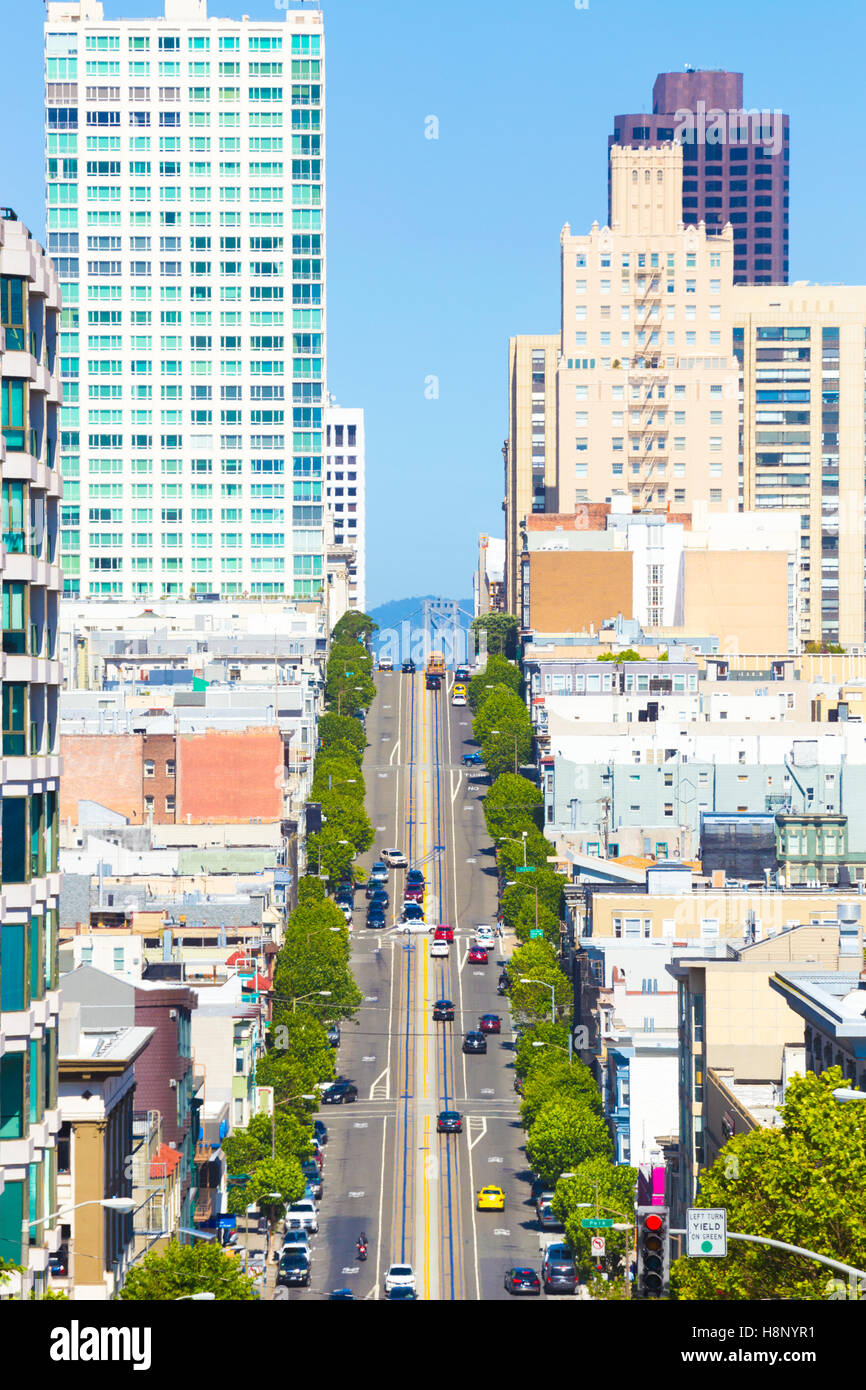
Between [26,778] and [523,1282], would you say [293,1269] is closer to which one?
[523,1282]

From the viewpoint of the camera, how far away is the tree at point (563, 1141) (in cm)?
11538

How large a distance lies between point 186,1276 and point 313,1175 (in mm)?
62453

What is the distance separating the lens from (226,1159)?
364 feet

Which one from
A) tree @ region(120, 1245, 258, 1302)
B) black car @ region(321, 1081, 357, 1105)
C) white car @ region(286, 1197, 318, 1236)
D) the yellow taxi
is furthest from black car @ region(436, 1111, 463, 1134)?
tree @ region(120, 1245, 258, 1302)

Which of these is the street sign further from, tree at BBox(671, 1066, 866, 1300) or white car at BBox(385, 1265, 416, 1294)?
white car at BBox(385, 1265, 416, 1294)

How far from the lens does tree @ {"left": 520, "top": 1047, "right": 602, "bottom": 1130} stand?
407 ft

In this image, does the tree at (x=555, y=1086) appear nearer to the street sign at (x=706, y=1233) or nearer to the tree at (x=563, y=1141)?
the tree at (x=563, y=1141)

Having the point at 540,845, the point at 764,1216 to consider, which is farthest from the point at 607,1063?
the point at 764,1216

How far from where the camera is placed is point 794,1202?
4669 cm

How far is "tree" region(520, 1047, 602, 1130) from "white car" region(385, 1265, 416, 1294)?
908 inches

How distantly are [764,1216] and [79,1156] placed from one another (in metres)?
26.2

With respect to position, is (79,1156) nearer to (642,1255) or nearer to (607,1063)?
(642,1255)

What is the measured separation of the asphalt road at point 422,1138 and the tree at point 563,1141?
255 centimetres

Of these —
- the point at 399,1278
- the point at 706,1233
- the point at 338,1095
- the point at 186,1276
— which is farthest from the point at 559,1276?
the point at 706,1233
